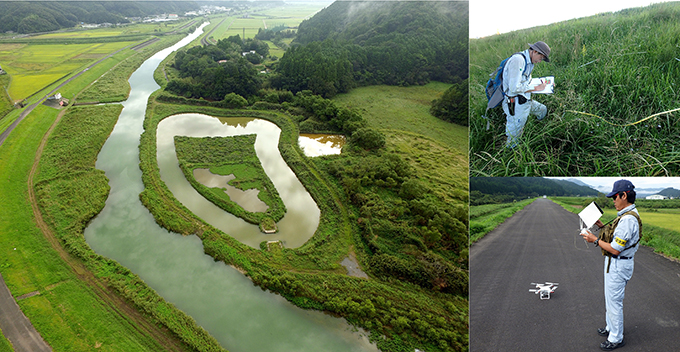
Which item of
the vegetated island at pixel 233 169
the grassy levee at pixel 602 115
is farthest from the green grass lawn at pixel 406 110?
the grassy levee at pixel 602 115

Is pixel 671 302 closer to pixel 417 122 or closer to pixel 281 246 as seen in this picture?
pixel 281 246

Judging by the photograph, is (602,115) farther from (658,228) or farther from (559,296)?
(559,296)

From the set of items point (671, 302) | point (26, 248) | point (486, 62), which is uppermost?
point (486, 62)

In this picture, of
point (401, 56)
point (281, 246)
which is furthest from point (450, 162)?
point (401, 56)

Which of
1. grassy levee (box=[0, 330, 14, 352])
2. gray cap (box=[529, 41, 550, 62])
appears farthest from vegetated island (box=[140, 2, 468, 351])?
gray cap (box=[529, 41, 550, 62])

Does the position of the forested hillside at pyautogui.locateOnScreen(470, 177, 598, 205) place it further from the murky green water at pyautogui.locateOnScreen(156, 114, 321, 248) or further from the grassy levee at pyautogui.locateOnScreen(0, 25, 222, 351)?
the murky green water at pyautogui.locateOnScreen(156, 114, 321, 248)

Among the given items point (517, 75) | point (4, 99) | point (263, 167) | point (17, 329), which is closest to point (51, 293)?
point (17, 329)
